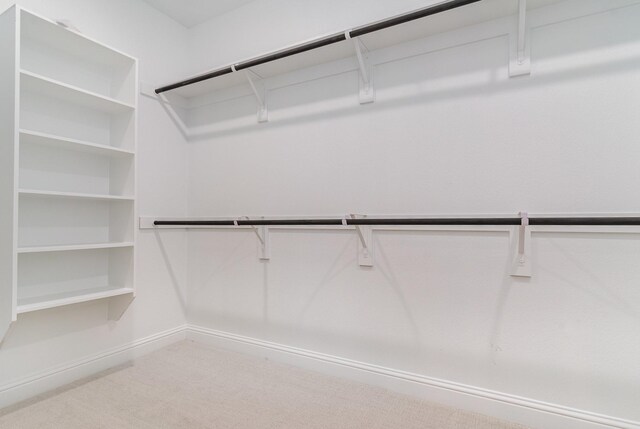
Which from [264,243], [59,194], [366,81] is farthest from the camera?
[264,243]

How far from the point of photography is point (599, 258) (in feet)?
4.68

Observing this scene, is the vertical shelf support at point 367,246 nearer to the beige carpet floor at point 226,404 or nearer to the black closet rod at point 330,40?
the beige carpet floor at point 226,404

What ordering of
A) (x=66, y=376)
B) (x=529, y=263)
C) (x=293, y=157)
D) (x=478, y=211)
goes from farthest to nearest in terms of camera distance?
(x=293, y=157) → (x=66, y=376) → (x=478, y=211) → (x=529, y=263)

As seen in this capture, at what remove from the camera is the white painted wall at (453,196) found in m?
1.42

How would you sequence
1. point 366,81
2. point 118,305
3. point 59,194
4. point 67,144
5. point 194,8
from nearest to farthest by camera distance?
point 59,194 → point 67,144 → point 366,81 → point 118,305 → point 194,8

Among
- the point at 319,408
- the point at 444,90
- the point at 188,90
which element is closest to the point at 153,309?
the point at 319,408

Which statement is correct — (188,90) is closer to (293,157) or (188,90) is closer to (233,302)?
(293,157)

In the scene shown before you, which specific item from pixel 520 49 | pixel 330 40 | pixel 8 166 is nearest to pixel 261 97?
pixel 330 40

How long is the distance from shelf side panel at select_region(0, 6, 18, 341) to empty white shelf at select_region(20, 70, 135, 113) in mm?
82

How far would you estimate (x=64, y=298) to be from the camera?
1.74 meters

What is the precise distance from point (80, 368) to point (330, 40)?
245 cm

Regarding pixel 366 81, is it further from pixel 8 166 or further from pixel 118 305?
pixel 118 305

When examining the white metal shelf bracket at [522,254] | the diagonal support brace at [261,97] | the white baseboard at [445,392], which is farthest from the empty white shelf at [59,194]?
the white metal shelf bracket at [522,254]

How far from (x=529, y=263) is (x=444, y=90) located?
3.23ft
